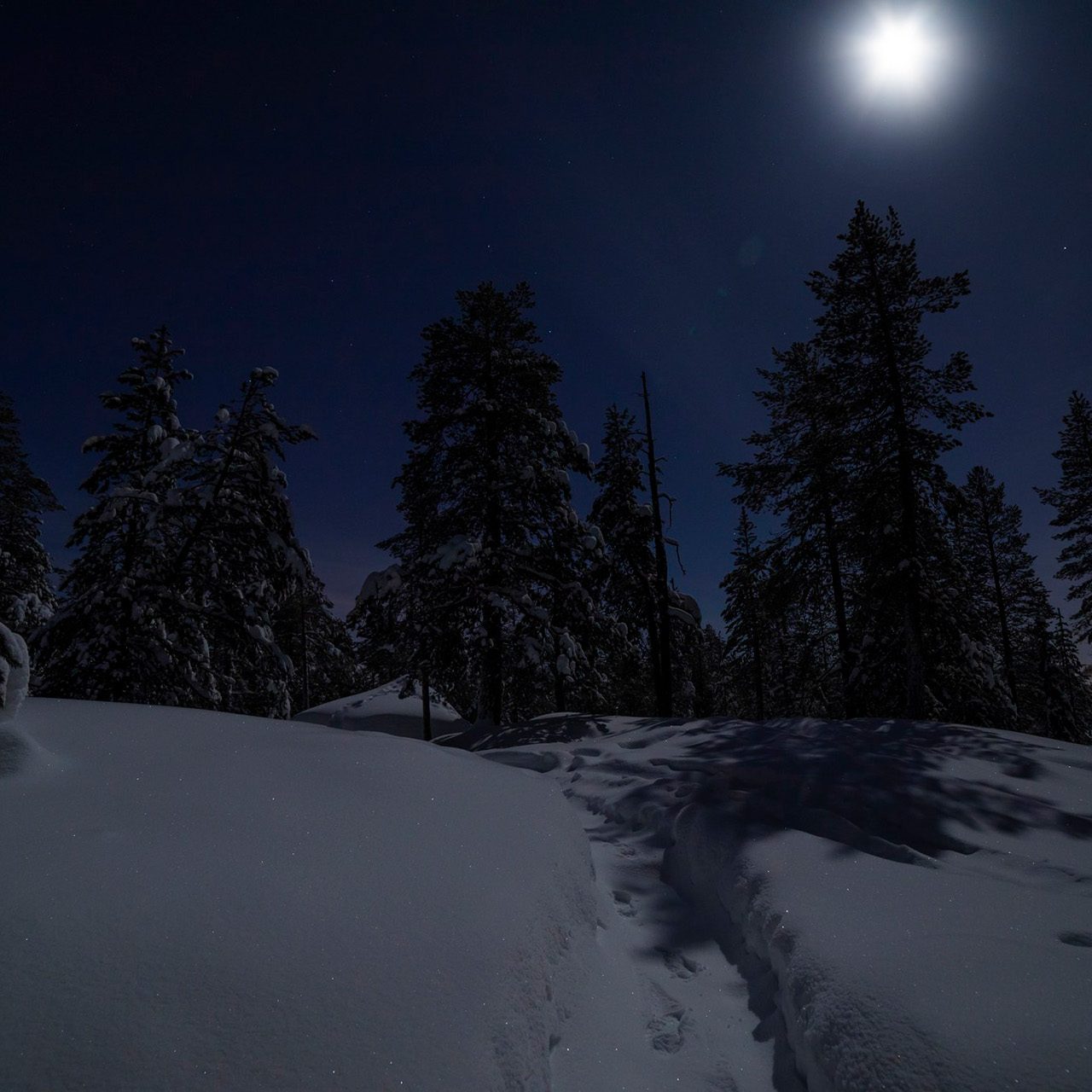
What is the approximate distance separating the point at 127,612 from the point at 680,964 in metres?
8.52

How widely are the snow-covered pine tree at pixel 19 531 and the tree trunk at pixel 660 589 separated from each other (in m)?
16.2

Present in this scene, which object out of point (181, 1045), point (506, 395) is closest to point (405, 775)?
point (181, 1045)

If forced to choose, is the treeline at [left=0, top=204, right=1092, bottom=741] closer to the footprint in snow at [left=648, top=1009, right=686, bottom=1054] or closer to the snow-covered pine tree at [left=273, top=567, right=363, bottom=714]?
the footprint in snow at [left=648, top=1009, right=686, bottom=1054]

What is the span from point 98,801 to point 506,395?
11.1 meters

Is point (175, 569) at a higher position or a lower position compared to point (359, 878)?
higher

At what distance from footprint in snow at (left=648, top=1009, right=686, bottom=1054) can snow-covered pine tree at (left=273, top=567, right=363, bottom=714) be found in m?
21.5

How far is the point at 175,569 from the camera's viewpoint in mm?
8359

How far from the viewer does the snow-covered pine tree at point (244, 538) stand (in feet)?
27.2

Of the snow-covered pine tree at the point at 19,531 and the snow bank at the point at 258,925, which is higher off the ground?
the snow-covered pine tree at the point at 19,531

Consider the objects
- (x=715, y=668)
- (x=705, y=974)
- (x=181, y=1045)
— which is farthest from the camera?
(x=715, y=668)

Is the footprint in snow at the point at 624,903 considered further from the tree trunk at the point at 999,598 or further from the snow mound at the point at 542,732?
the tree trunk at the point at 999,598

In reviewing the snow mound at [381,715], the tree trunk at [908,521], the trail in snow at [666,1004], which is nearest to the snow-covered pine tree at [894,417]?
the tree trunk at [908,521]

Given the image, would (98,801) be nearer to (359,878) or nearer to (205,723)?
(359,878)

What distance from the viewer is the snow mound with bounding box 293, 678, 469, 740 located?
23.6 metres
